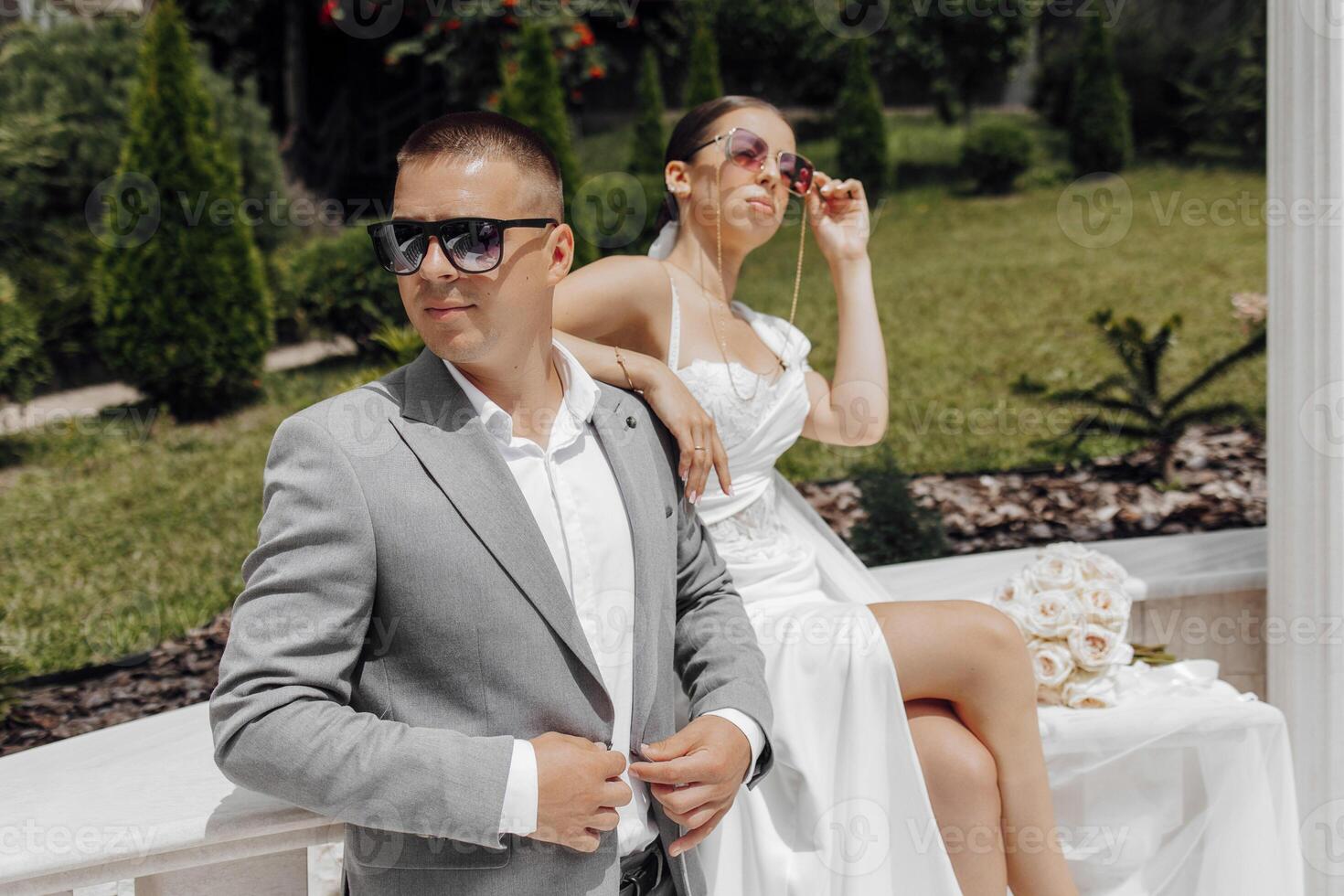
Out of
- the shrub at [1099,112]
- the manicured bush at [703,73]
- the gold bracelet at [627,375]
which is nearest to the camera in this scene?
the gold bracelet at [627,375]

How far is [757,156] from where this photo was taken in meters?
2.63

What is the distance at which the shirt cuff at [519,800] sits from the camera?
5.17ft

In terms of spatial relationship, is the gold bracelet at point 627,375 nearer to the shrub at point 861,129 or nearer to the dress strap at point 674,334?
the dress strap at point 674,334

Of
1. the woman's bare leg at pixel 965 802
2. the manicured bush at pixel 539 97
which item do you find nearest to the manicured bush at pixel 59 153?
the manicured bush at pixel 539 97

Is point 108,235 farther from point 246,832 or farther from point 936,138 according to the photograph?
point 936,138

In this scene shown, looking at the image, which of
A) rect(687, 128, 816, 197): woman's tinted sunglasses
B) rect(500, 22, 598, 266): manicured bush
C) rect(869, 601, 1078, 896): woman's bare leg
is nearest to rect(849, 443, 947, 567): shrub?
rect(687, 128, 816, 197): woman's tinted sunglasses

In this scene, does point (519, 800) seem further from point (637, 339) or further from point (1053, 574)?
point (1053, 574)

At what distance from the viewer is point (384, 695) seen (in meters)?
1.66

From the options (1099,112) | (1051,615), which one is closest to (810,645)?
(1051,615)

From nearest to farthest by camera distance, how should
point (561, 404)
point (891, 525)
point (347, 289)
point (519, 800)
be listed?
point (519, 800) → point (561, 404) → point (891, 525) → point (347, 289)

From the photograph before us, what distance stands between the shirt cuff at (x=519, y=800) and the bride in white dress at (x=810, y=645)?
0.64 metres

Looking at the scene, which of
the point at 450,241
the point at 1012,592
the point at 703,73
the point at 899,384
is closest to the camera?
the point at 450,241

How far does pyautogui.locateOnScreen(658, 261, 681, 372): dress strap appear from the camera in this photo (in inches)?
104

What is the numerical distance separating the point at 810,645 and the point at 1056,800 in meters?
0.95
